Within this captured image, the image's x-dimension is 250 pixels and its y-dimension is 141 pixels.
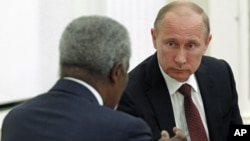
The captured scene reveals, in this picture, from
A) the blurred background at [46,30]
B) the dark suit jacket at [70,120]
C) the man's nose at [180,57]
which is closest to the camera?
the dark suit jacket at [70,120]

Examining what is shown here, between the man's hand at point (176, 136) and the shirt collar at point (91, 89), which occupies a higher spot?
the shirt collar at point (91, 89)

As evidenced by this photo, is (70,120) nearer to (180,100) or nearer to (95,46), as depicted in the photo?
(95,46)

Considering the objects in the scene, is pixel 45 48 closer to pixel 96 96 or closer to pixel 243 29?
pixel 96 96

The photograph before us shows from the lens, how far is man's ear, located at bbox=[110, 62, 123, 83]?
4.39 feet

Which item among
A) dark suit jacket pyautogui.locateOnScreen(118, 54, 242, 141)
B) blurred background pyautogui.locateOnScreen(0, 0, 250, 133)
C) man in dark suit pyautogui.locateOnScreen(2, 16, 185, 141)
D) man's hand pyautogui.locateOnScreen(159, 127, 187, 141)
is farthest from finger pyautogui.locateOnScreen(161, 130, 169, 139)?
blurred background pyautogui.locateOnScreen(0, 0, 250, 133)

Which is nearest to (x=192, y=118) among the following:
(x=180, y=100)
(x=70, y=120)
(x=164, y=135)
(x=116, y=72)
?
(x=180, y=100)

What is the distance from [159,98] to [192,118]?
15 centimetres

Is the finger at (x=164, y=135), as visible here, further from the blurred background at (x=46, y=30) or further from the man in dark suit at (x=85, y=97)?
the blurred background at (x=46, y=30)

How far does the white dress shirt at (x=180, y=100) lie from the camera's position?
1934mm

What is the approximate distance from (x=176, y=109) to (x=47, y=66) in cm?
74

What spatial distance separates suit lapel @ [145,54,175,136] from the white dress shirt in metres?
0.02

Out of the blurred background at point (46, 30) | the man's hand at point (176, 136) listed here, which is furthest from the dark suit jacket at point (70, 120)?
the blurred background at point (46, 30)

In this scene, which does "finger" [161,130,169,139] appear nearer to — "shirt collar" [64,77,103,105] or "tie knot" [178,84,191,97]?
"tie knot" [178,84,191,97]

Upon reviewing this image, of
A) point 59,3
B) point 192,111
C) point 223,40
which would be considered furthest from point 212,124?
point 223,40
